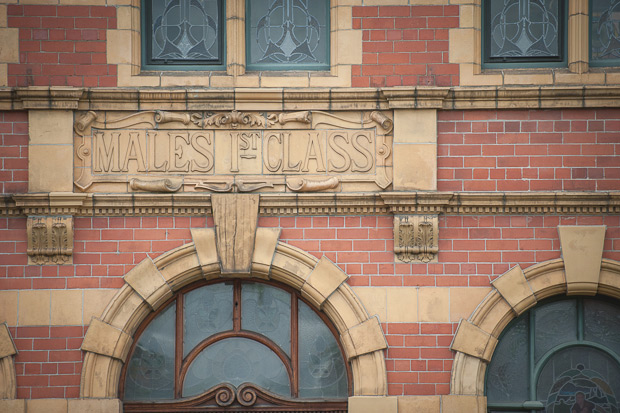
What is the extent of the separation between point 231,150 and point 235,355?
2.28 m

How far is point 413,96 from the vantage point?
9.51 meters

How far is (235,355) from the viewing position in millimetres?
9719

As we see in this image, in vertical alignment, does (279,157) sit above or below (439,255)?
above

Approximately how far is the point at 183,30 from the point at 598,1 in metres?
4.69

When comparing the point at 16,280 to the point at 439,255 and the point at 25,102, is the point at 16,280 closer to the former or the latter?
the point at 25,102

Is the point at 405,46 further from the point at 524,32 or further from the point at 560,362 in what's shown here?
the point at 560,362

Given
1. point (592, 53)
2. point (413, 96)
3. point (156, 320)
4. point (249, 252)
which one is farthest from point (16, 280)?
point (592, 53)

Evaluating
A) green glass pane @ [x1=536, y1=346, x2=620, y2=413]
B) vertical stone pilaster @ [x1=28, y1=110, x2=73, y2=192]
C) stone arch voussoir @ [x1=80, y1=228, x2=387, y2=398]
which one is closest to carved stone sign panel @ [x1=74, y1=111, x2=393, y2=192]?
vertical stone pilaster @ [x1=28, y1=110, x2=73, y2=192]

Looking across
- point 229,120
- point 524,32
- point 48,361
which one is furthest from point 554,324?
point 48,361

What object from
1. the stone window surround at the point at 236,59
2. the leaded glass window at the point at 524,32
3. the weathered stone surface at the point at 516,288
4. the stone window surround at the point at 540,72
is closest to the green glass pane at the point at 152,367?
the stone window surround at the point at 236,59

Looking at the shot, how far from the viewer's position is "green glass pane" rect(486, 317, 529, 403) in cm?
959

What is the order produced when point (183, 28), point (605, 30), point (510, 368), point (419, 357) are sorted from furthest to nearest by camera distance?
point (183, 28)
point (605, 30)
point (510, 368)
point (419, 357)

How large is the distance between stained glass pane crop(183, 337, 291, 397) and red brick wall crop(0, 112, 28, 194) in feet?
8.99

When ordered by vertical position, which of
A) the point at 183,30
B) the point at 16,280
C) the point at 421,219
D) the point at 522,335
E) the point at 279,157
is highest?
the point at 183,30
